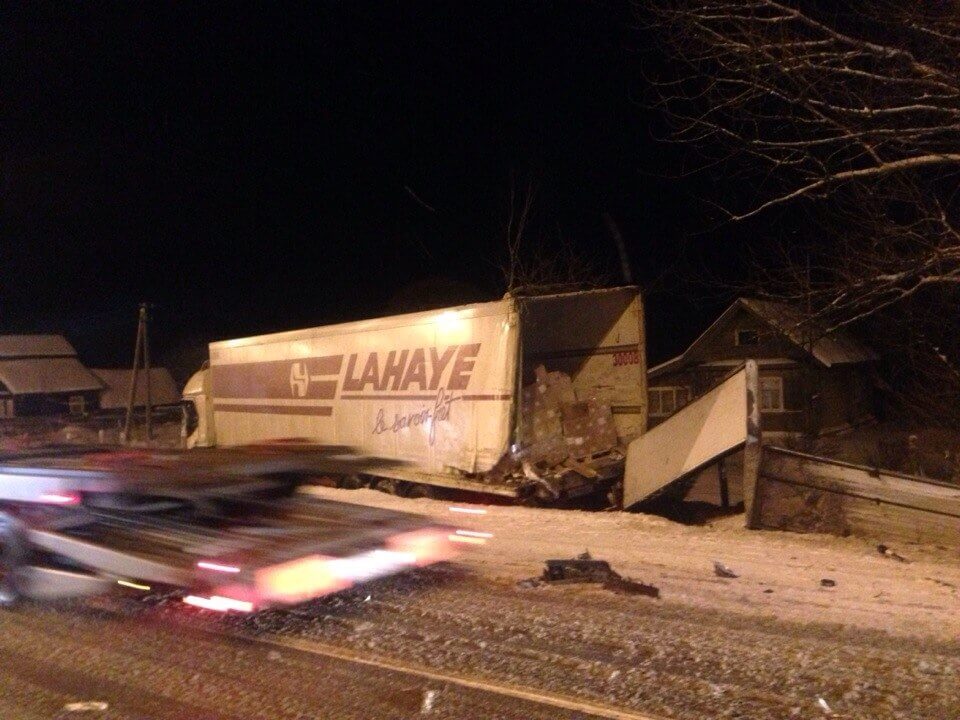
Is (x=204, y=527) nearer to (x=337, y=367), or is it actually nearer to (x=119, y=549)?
(x=119, y=549)

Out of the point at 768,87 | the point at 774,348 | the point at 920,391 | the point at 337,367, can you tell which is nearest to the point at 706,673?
the point at 768,87

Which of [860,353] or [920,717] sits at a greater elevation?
[860,353]

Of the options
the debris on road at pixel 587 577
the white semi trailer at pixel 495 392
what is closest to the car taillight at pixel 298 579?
the debris on road at pixel 587 577

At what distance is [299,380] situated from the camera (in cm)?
1653

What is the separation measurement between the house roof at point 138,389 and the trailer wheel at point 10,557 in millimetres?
46370

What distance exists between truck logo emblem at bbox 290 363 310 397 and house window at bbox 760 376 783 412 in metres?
20.5

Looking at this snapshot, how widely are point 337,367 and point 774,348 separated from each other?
21.1 m

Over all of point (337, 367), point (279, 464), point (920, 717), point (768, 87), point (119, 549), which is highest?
point (768, 87)

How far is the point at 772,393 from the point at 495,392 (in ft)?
74.8

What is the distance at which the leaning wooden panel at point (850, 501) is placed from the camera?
9109 mm

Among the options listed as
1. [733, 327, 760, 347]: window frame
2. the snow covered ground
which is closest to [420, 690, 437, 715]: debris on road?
the snow covered ground

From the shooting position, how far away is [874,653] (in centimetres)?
557

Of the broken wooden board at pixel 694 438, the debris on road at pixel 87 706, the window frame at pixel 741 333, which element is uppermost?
the window frame at pixel 741 333

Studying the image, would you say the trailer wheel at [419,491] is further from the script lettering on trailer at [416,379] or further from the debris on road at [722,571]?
the debris on road at [722,571]
